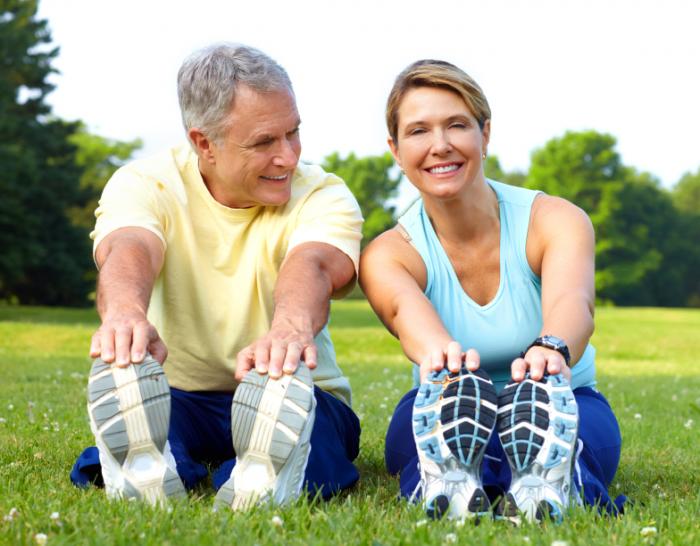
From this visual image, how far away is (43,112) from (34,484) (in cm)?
3222

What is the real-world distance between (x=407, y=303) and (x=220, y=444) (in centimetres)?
125

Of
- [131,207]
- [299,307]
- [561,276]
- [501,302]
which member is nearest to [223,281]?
[131,207]

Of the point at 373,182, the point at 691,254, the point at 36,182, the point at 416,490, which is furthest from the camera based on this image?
the point at 373,182

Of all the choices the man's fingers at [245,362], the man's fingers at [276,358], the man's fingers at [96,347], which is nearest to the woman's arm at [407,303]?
the man's fingers at [276,358]

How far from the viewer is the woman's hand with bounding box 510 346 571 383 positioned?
297 centimetres

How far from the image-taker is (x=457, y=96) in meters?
3.76

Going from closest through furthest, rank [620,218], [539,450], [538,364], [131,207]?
[539,450]
[538,364]
[131,207]
[620,218]

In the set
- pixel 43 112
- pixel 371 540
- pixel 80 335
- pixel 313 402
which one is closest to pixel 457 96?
pixel 313 402

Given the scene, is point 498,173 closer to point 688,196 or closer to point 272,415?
point 688,196

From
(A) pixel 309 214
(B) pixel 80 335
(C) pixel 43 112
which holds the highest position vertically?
(C) pixel 43 112

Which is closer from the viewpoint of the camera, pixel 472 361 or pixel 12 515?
pixel 12 515

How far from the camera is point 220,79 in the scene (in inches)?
148

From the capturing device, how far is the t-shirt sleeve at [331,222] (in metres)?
3.86

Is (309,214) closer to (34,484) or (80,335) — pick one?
(34,484)
